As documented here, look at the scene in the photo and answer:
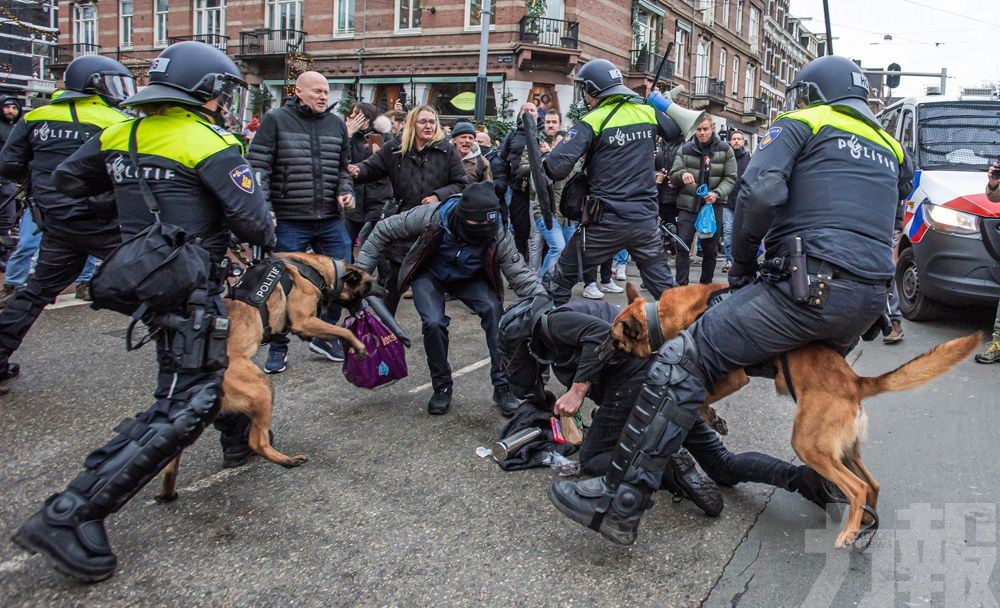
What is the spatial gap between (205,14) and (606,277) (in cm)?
2463

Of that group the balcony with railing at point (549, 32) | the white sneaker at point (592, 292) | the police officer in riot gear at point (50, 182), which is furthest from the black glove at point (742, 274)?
the balcony with railing at point (549, 32)

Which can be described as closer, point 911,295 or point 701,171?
point 911,295

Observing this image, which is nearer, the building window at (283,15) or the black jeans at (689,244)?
the black jeans at (689,244)

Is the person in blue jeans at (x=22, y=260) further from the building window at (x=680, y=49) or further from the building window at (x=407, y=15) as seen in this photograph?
the building window at (x=680, y=49)

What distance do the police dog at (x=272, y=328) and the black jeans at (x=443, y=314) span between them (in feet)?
1.11

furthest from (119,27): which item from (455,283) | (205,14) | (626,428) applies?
(626,428)

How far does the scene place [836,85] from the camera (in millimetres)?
2803

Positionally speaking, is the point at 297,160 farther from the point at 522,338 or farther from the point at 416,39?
the point at 416,39

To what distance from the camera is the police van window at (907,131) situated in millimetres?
7105

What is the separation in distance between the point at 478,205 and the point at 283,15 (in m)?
24.7

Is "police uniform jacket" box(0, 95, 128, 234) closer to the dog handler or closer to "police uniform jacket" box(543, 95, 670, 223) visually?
"police uniform jacket" box(543, 95, 670, 223)

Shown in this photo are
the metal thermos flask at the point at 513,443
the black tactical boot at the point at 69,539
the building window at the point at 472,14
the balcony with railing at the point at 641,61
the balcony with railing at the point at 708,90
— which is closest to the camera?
the black tactical boot at the point at 69,539

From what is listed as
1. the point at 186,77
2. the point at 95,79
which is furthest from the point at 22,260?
the point at 186,77

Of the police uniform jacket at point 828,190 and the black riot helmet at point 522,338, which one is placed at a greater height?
the police uniform jacket at point 828,190
